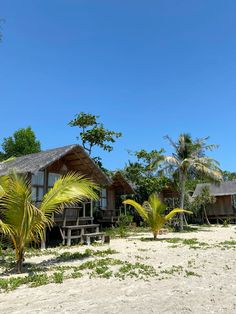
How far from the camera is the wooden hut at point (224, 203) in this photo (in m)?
32.7

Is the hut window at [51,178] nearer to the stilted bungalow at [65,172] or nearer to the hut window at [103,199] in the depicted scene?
the stilted bungalow at [65,172]

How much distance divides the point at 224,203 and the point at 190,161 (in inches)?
535

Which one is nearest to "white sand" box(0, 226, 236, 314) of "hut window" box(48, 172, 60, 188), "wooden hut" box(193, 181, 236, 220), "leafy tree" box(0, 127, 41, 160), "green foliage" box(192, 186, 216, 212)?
"hut window" box(48, 172, 60, 188)

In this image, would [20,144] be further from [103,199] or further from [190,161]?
[190,161]

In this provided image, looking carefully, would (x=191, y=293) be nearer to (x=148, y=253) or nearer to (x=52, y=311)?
(x=52, y=311)

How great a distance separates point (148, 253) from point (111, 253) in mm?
1258

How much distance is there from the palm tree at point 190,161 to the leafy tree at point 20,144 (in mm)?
21455

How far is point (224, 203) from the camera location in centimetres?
3347

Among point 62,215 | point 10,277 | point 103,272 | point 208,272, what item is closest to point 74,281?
point 103,272

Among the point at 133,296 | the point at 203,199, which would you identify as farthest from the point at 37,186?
the point at 203,199

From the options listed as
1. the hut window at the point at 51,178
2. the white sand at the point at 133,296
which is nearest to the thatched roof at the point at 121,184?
the hut window at the point at 51,178

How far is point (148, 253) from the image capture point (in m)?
10.9

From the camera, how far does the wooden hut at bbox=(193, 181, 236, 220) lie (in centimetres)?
3272

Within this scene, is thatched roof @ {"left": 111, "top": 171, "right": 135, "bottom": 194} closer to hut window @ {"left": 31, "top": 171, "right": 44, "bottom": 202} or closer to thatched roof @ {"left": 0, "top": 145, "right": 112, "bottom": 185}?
thatched roof @ {"left": 0, "top": 145, "right": 112, "bottom": 185}
